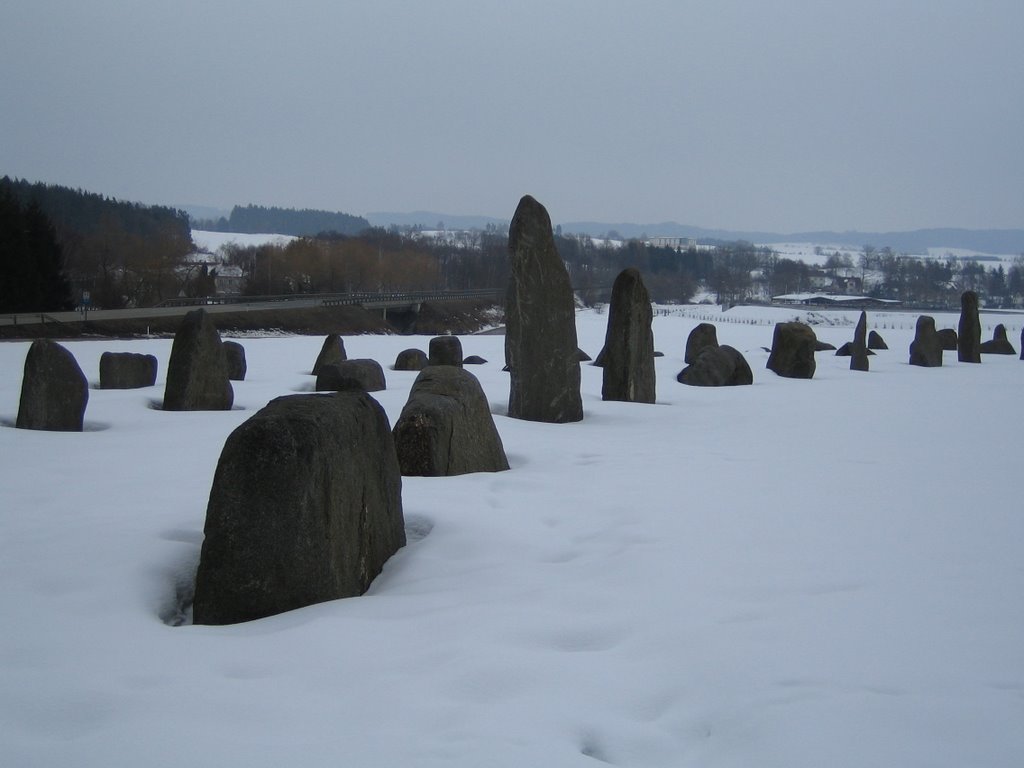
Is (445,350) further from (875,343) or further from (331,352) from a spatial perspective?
(875,343)

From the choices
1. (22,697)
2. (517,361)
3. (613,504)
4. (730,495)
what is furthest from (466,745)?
(517,361)

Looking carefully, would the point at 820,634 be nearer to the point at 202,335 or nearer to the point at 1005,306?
the point at 202,335

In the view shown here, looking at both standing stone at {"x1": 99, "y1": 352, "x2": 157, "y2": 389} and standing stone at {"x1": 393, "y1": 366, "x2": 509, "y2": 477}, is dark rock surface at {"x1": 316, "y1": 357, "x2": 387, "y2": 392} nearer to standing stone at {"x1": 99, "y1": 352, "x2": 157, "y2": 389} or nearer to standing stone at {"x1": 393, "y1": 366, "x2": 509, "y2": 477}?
standing stone at {"x1": 99, "y1": 352, "x2": 157, "y2": 389}

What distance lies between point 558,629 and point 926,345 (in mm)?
22047

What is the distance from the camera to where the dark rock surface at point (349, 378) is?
521 inches

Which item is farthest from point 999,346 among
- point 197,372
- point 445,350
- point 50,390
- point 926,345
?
point 50,390

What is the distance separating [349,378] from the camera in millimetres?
13250

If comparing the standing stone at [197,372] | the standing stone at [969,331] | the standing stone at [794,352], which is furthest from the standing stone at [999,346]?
the standing stone at [197,372]

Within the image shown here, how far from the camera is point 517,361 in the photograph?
1090 centimetres

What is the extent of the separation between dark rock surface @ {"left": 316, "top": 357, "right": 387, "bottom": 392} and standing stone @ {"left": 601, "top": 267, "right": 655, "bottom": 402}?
3.70 m

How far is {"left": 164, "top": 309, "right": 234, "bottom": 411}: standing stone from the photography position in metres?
11.1

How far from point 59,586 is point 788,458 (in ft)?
20.5

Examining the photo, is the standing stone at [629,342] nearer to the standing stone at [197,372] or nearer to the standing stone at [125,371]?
the standing stone at [197,372]

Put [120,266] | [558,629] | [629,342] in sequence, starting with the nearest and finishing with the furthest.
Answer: [558,629] → [629,342] → [120,266]
